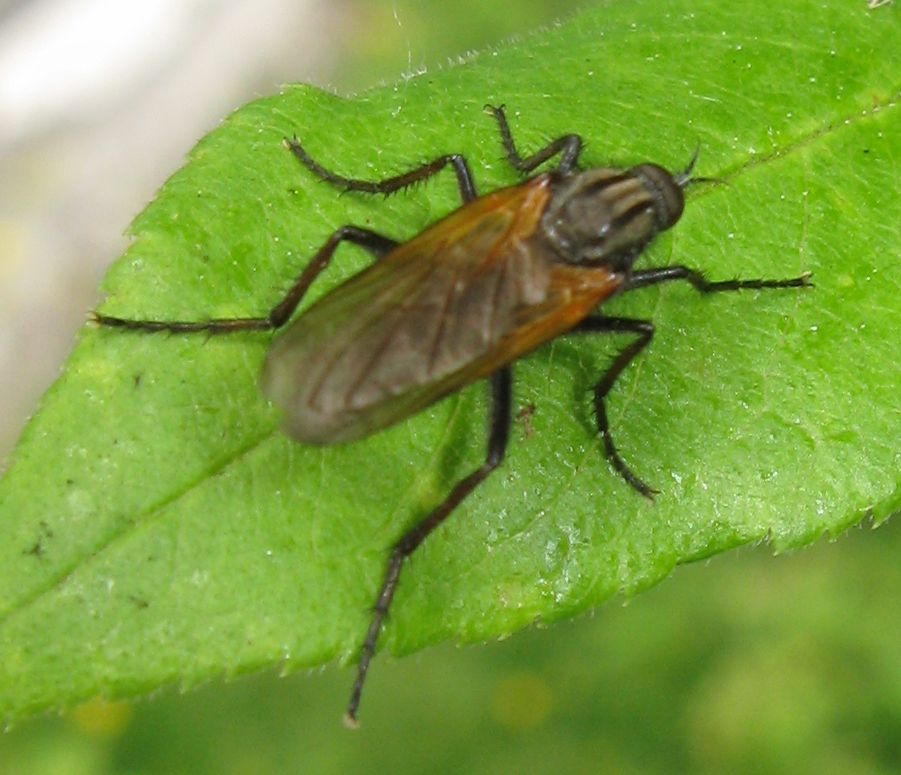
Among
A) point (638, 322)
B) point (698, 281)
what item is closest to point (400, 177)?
point (638, 322)

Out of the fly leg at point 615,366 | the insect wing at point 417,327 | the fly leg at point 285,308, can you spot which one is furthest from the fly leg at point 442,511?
the fly leg at point 285,308

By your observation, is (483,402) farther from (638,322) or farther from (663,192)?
(663,192)

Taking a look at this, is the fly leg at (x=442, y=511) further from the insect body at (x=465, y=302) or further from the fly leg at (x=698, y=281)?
the fly leg at (x=698, y=281)

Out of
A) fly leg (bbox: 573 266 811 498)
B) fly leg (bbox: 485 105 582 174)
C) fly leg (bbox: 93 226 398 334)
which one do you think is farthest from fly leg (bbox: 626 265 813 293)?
fly leg (bbox: 93 226 398 334)

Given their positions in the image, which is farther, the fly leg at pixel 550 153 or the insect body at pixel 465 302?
the fly leg at pixel 550 153

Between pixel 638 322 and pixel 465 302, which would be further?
pixel 638 322

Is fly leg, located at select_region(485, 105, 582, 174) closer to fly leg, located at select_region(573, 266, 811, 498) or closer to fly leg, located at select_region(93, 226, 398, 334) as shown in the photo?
fly leg, located at select_region(573, 266, 811, 498)

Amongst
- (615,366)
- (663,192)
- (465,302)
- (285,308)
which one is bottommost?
(615,366)
